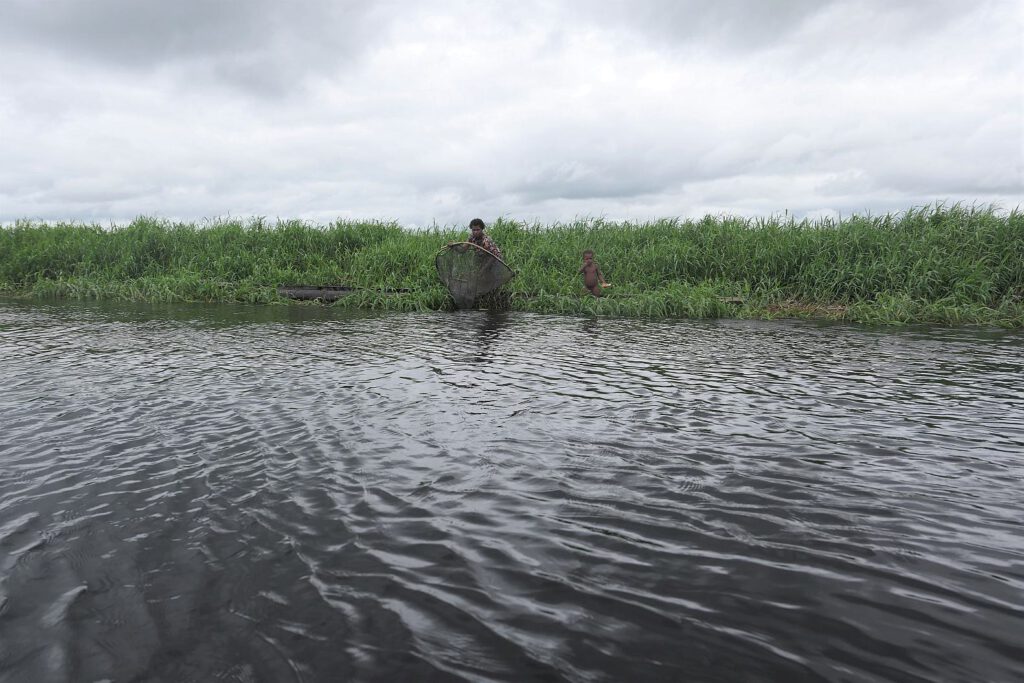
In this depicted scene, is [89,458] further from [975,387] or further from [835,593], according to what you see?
[975,387]

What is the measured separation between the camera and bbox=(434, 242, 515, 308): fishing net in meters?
→ 15.0

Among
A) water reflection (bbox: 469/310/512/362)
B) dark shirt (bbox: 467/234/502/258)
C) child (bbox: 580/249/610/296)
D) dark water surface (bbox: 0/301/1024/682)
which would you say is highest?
dark shirt (bbox: 467/234/502/258)

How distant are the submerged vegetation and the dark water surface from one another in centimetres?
809

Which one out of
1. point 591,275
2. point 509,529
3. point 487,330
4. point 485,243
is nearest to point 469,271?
point 485,243

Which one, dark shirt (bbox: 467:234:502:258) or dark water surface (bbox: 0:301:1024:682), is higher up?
dark shirt (bbox: 467:234:502:258)

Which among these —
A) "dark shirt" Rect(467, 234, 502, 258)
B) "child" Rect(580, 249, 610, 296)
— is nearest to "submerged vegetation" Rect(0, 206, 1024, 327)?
"child" Rect(580, 249, 610, 296)

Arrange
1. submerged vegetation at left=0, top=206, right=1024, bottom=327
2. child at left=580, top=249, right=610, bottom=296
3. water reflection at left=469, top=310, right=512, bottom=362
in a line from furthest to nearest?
child at left=580, top=249, right=610, bottom=296 → submerged vegetation at left=0, top=206, right=1024, bottom=327 → water reflection at left=469, top=310, right=512, bottom=362

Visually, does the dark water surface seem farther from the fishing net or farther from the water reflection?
the fishing net

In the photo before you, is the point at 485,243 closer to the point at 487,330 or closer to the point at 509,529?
the point at 487,330

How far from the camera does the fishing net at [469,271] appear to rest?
15.0 m

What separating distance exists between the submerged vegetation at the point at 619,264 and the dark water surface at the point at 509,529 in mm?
8093

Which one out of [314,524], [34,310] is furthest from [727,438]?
[34,310]

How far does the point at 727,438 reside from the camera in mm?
5043

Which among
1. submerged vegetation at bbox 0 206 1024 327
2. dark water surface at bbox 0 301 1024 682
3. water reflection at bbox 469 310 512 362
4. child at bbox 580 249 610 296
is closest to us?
dark water surface at bbox 0 301 1024 682
